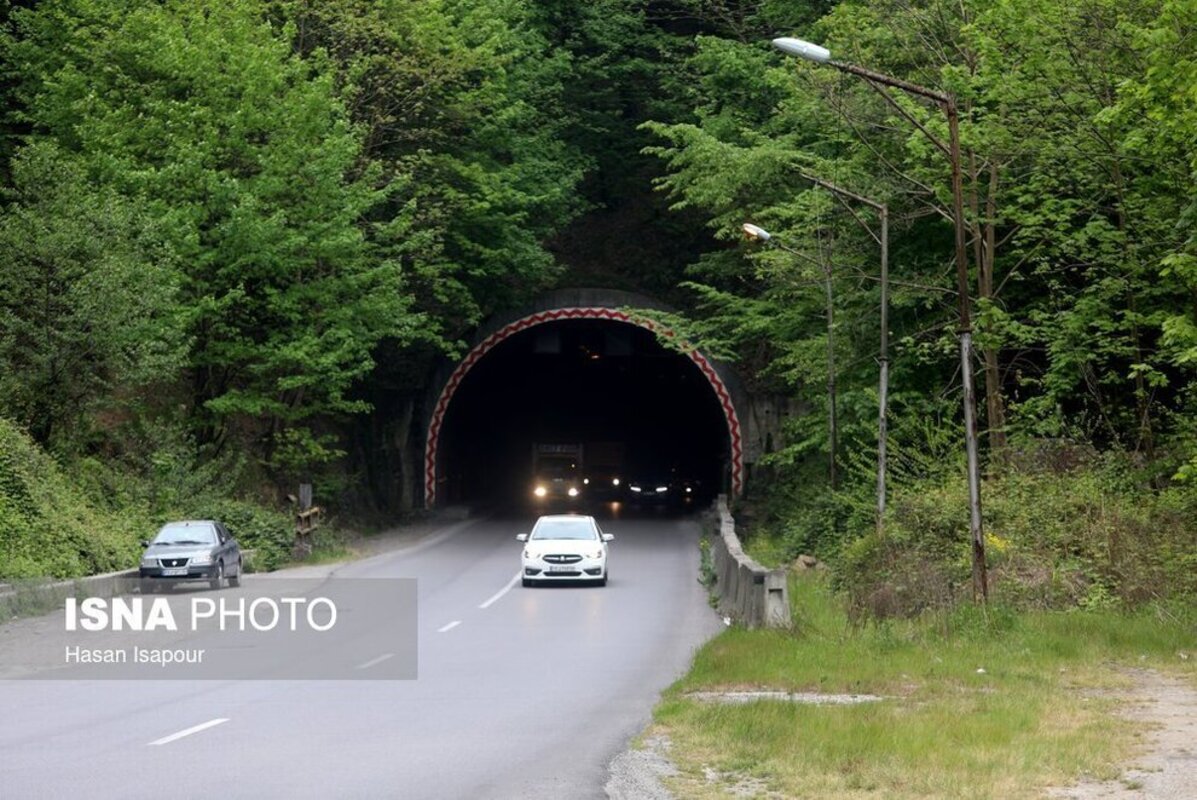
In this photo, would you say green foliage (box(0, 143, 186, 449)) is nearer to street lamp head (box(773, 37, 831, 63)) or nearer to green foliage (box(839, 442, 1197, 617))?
green foliage (box(839, 442, 1197, 617))

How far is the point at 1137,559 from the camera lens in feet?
86.1

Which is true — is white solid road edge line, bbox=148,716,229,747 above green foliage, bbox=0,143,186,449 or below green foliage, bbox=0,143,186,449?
below

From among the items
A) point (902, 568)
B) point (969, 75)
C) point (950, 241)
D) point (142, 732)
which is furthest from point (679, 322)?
point (142, 732)

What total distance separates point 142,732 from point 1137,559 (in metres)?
16.8

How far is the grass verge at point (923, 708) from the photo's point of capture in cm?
1245

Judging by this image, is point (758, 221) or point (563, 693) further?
point (758, 221)

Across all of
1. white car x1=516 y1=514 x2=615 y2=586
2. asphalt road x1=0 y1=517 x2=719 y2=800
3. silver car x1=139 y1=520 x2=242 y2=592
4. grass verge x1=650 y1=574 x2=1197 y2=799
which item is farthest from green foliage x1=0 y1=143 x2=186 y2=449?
grass verge x1=650 y1=574 x2=1197 y2=799

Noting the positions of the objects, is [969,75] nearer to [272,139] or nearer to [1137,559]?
[1137,559]

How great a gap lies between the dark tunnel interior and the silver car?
28863 millimetres

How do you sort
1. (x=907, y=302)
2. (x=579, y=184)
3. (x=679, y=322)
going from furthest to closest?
(x=579, y=184), (x=679, y=322), (x=907, y=302)

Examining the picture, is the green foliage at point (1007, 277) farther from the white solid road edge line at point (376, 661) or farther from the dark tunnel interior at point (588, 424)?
the dark tunnel interior at point (588, 424)

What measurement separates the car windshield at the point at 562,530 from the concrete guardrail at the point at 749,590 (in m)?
3.05

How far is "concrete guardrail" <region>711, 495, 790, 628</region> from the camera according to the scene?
78.6 feet

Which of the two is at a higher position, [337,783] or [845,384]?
[845,384]
